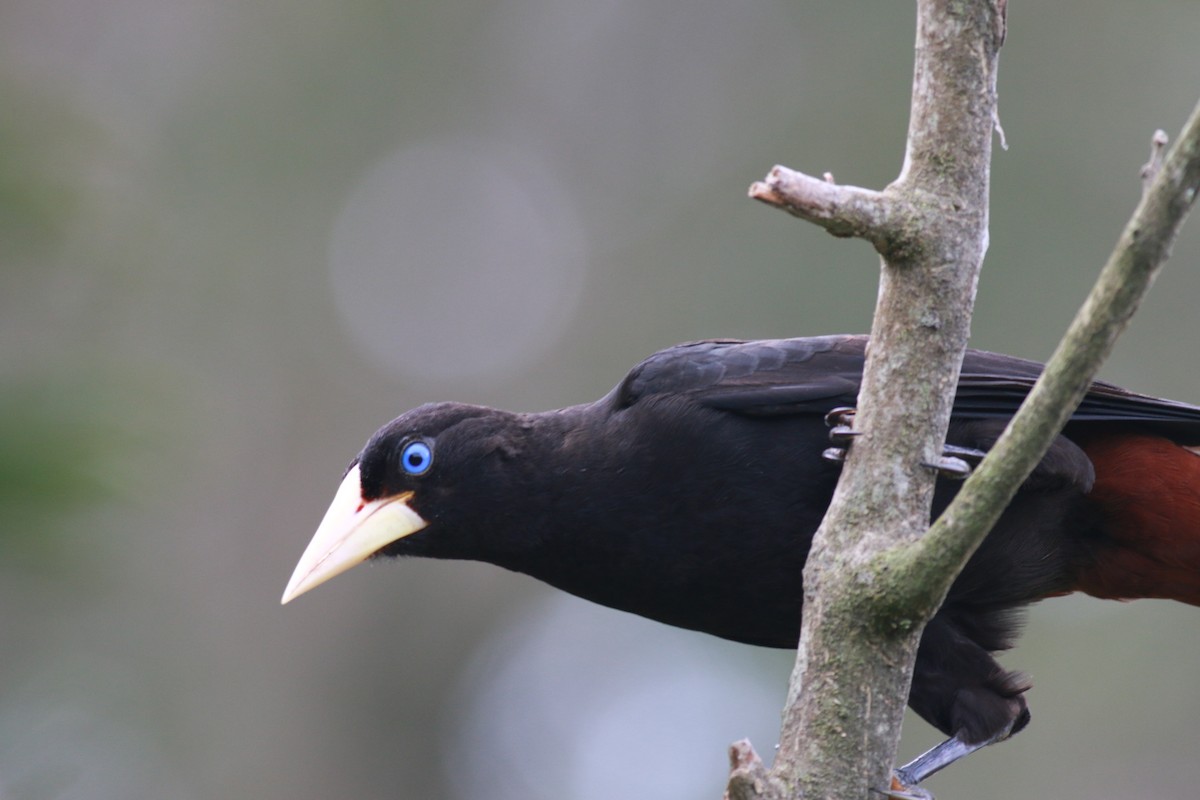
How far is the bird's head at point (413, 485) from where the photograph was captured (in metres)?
3.41

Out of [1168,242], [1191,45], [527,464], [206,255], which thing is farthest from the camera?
[206,255]

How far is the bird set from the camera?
317cm

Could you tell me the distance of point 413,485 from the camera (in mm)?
3459

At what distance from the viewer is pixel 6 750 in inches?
121

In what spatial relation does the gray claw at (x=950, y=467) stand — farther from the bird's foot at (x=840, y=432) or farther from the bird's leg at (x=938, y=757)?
the bird's leg at (x=938, y=757)

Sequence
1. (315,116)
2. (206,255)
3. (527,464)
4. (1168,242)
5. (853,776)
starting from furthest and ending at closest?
(315,116) < (206,255) < (527,464) < (853,776) < (1168,242)

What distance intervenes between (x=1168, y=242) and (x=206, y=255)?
887 cm

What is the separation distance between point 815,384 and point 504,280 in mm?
7776

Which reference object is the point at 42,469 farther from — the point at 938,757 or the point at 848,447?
the point at 938,757

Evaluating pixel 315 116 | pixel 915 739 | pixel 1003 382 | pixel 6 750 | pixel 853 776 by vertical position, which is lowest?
pixel 915 739

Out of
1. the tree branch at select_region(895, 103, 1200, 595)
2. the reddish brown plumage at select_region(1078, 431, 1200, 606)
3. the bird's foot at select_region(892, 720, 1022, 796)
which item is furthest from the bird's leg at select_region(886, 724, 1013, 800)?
the tree branch at select_region(895, 103, 1200, 595)

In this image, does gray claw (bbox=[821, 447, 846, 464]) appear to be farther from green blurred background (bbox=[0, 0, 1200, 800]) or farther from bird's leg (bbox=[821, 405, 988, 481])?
green blurred background (bbox=[0, 0, 1200, 800])

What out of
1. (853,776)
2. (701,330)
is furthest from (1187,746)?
(853,776)

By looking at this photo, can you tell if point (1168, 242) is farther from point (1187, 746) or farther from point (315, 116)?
point (315, 116)
